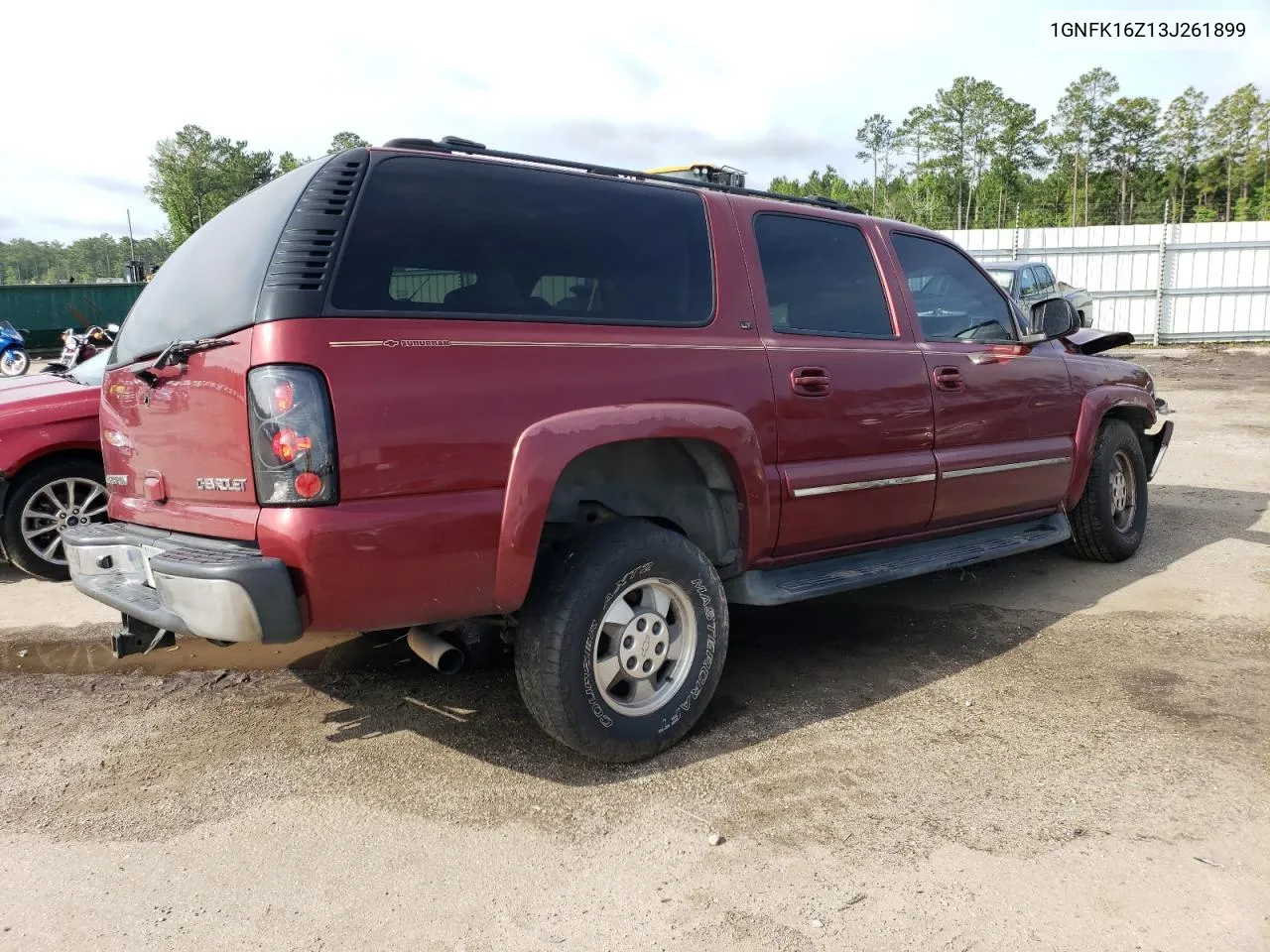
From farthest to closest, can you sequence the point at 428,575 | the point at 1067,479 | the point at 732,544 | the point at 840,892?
the point at 1067,479 < the point at 732,544 < the point at 428,575 < the point at 840,892

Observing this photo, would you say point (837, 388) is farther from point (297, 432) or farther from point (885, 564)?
point (297, 432)

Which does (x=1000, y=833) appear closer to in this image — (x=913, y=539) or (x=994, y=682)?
(x=994, y=682)

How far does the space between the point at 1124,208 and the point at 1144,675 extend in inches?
2563

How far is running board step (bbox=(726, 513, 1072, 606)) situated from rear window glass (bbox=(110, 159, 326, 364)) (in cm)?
198

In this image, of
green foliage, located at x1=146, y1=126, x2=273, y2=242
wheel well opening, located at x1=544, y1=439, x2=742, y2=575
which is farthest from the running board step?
green foliage, located at x1=146, y1=126, x2=273, y2=242

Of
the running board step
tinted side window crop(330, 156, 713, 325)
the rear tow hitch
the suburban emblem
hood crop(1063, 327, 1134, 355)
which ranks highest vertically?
tinted side window crop(330, 156, 713, 325)

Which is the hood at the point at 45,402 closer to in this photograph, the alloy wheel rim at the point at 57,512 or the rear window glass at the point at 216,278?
the alloy wheel rim at the point at 57,512

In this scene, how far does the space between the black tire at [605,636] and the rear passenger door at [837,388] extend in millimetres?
550

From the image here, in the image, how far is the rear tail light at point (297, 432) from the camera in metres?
2.43

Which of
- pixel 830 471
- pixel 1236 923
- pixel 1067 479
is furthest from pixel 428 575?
pixel 1067 479

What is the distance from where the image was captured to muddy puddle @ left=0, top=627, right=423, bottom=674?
4.04 m

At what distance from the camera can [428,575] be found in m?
2.61

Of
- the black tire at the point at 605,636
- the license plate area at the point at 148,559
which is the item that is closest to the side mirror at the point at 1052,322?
the black tire at the point at 605,636

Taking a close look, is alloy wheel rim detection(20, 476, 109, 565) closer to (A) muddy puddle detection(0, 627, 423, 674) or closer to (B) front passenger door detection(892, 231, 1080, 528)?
(A) muddy puddle detection(0, 627, 423, 674)
